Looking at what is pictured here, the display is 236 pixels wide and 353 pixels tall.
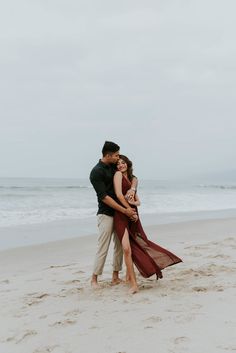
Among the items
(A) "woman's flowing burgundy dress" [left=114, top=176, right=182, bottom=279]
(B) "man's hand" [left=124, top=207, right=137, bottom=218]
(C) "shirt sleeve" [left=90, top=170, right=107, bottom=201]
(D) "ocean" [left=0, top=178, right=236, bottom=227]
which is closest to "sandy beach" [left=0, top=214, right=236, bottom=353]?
(A) "woman's flowing burgundy dress" [left=114, top=176, right=182, bottom=279]

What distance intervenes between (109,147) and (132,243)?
1265 millimetres

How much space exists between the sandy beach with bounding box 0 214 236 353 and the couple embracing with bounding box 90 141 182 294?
0.95 ft

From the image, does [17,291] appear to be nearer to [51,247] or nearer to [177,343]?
[177,343]

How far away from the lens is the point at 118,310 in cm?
448

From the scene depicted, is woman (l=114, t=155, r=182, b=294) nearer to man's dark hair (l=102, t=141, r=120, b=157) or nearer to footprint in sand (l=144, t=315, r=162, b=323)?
man's dark hair (l=102, t=141, r=120, b=157)

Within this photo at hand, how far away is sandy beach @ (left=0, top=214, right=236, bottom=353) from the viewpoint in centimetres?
357

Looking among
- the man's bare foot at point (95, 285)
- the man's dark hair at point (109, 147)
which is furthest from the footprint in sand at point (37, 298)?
the man's dark hair at point (109, 147)

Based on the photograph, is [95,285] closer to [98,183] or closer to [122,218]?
[122,218]

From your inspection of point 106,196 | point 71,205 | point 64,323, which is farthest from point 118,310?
point 71,205

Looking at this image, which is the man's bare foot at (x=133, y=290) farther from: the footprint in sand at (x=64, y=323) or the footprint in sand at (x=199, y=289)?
the footprint in sand at (x=64, y=323)

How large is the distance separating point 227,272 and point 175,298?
1.44 metres

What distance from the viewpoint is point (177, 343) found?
11.3 ft

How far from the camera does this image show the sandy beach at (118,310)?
357cm

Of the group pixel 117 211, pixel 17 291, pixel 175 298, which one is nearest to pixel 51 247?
pixel 17 291
